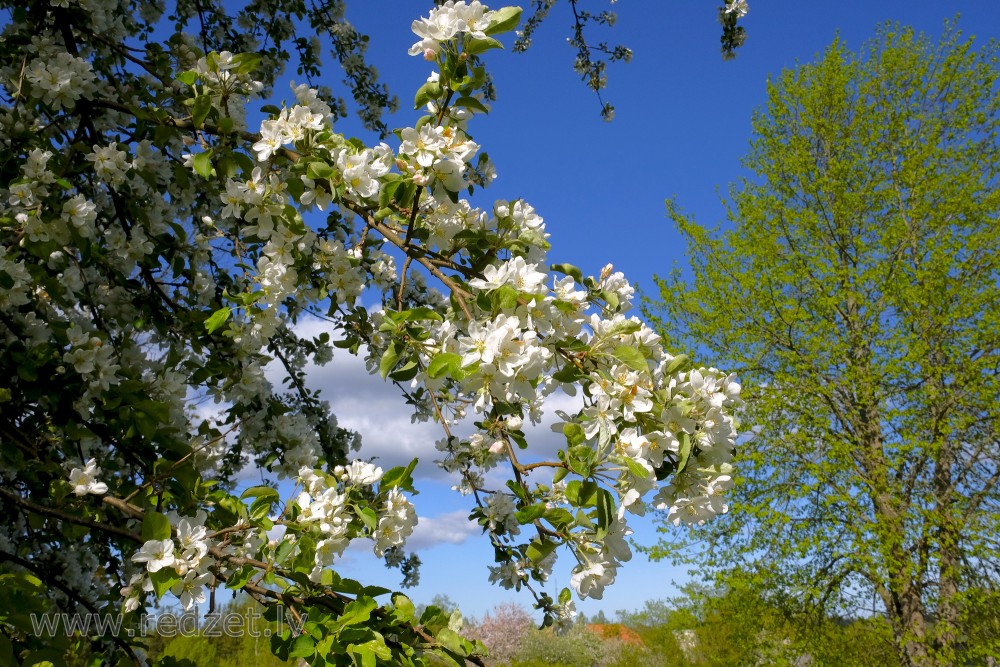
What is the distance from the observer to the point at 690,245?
10609 millimetres

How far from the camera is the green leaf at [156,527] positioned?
1.57m

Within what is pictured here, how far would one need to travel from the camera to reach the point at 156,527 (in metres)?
1.58

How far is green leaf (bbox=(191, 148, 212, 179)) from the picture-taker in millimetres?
1918

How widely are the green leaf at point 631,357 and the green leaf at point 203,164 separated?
1.34 metres

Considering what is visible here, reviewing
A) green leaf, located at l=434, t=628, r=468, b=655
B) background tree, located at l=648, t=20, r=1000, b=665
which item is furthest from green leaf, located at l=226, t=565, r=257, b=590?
background tree, located at l=648, t=20, r=1000, b=665

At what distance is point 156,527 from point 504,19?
1447 mm

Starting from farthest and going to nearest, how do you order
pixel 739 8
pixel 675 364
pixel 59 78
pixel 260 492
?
pixel 739 8
pixel 59 78
pixel 260 492
pixel 675 364

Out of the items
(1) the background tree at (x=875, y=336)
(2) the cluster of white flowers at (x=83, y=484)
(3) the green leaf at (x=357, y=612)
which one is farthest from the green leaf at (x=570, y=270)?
(1) the background tree at (x=875, y=336)

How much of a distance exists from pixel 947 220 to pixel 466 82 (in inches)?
399

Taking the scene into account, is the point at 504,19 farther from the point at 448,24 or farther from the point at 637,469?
the point at 637,469

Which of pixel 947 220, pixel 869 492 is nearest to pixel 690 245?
pixel 947 220

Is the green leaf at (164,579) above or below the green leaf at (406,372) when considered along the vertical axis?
below

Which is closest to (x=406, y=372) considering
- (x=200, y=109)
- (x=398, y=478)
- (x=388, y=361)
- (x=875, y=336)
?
(x=388, y=361)

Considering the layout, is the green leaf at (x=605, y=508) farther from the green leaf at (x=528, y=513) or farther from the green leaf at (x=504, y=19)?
the green leaf at (x=504, y=19)
